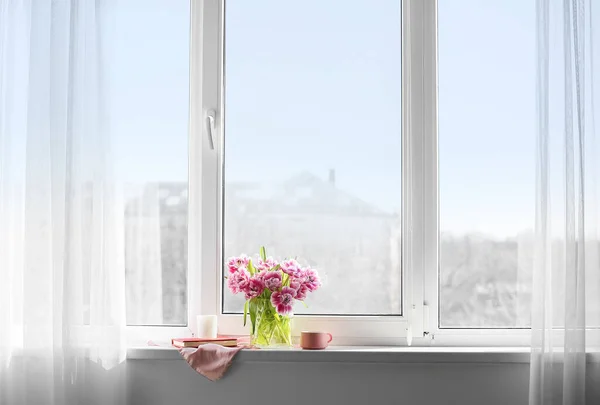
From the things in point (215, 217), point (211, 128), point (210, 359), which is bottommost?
point (210, 359)

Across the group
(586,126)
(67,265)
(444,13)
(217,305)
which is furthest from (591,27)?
(67,265)

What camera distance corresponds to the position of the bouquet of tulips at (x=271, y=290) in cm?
244

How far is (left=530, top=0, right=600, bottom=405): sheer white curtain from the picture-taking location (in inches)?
89.2

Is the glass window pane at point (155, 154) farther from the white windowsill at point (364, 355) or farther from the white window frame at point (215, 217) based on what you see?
the white windowsill at point (364, 355)

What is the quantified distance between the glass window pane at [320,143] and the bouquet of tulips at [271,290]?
0.46 feet

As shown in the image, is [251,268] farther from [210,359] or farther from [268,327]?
[210,359]

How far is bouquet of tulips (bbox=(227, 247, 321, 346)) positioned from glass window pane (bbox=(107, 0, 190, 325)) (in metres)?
0.26

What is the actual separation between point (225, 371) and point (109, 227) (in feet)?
1.92

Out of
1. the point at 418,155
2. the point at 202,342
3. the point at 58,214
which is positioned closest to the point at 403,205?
the point at 418,155

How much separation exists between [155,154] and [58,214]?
1.39 ft

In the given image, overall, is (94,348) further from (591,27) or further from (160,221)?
(591,27)

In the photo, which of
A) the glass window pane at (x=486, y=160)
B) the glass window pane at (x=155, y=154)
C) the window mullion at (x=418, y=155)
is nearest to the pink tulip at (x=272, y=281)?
the glass window pane at (x=155, y=154)

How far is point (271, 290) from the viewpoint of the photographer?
2441 mm

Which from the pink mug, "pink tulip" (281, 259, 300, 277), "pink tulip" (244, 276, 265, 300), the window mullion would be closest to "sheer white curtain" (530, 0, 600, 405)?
the window mullion
